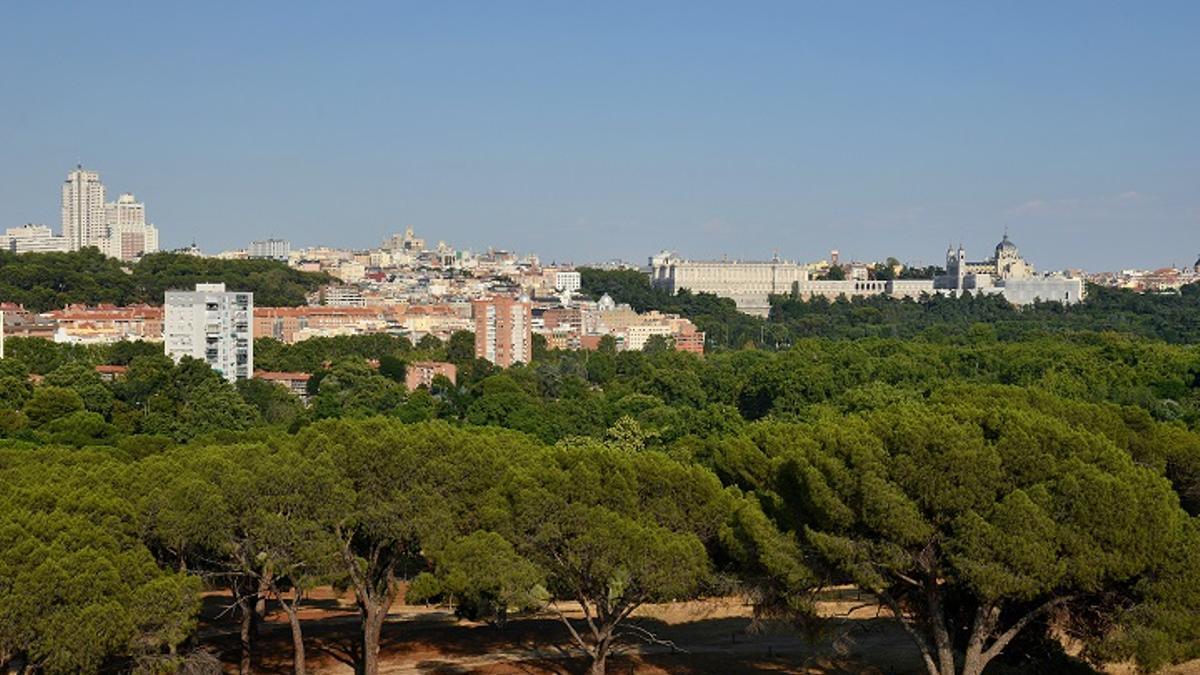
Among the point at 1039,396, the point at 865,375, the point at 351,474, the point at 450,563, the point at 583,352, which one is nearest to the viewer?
the point at 450,563

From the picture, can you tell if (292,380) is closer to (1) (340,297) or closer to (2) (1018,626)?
(2) (1018,626)

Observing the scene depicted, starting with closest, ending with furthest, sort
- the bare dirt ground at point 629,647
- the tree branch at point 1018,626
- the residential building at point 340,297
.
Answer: the tree branch at point 1018,626 → the bare dirt ground at point 629,647 → the residential building at point 340,297

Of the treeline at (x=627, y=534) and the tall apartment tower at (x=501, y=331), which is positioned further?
the tall apartment tower at (x=501, y=331)

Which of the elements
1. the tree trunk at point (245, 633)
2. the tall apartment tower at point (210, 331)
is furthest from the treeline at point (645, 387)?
the tree trunk at point (245, 633)

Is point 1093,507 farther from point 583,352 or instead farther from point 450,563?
point 583,352

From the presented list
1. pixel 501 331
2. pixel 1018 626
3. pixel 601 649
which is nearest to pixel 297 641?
pixel 601 649

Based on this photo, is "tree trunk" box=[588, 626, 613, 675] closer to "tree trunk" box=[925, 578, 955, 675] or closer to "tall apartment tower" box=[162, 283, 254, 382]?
"tree trunk" box=[925, 578, 955, 675]

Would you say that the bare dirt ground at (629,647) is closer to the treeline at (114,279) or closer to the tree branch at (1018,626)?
the tree branch at (1018,626)

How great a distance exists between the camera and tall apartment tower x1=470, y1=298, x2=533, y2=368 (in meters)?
113

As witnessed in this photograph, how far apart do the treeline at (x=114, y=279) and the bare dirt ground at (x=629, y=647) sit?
9716 cm

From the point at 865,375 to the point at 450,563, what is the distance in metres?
49.8

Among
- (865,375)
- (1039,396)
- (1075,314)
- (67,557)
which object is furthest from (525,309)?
(67,557)

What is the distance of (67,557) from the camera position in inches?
777

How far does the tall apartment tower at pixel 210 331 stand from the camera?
84.1 metres
